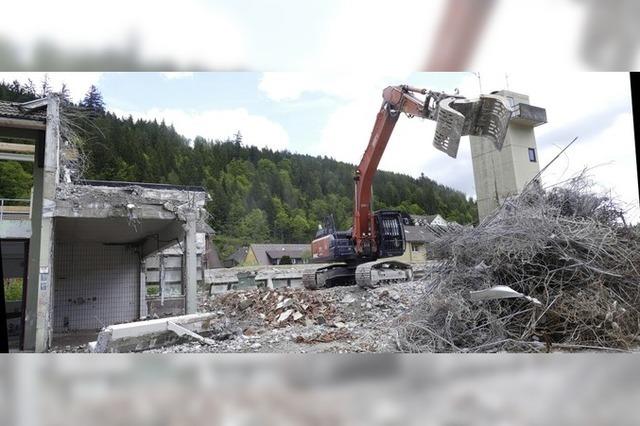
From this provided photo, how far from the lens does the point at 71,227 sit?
4.17 metres

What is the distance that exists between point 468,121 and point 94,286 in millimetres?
4364

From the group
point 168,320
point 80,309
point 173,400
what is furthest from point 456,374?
point 80,309

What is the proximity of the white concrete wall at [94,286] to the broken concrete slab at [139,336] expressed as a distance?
821 mm

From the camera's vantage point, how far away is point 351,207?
4891 millimetres

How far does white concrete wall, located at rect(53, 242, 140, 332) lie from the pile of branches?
303cm

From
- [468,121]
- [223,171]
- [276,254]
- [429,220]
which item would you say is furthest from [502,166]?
[223,171]

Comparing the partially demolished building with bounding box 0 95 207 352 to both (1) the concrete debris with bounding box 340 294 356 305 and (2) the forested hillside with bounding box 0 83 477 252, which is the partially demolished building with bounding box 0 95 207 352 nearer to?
(2) the forested hillside with bounding box 0 83 477 252

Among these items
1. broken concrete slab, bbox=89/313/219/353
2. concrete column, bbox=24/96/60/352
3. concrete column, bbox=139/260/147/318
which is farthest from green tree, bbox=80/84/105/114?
concrete column, bbox=139/260/147/318

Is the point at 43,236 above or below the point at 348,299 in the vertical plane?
above

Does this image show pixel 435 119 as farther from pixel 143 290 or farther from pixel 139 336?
pixel 143 290

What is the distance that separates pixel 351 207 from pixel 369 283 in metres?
0.84

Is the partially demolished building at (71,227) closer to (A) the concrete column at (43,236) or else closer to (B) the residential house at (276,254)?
(A) the concrete column at (43,236)

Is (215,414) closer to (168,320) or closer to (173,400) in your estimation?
(173,400)

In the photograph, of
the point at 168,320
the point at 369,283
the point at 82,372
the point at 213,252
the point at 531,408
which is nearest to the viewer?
the point at 531,408
